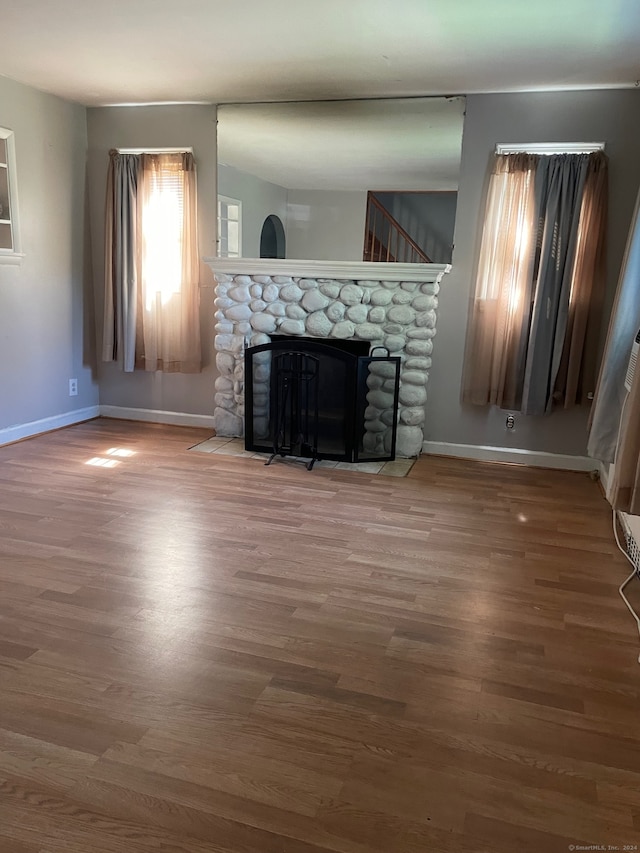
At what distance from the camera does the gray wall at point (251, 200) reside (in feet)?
14.2

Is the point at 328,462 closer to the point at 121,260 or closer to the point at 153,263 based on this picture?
the point at 153,263

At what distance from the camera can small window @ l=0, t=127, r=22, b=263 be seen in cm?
406

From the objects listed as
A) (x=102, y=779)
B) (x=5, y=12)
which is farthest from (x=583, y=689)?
(x=5, y=12)

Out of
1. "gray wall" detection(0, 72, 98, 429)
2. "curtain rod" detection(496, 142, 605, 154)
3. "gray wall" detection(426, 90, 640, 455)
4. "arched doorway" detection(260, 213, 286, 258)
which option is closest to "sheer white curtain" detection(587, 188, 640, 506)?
"gray wall" detection(426, 90, 640, 455)

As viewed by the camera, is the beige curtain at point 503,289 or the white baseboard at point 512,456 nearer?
the beige curtain at point 503,289

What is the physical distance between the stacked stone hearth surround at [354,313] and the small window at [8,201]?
4.33ft

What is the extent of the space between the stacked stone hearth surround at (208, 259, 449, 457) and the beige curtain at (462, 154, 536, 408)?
30 centimetres

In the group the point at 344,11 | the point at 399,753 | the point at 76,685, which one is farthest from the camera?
the point at 344,11

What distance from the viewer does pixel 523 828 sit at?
1.40 metres

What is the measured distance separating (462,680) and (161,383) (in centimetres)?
372

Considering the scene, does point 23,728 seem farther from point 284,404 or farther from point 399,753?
point 284,404

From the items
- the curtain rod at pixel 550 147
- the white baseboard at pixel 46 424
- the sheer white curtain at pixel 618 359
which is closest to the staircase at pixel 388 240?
the curtain rod at pixel 550 147

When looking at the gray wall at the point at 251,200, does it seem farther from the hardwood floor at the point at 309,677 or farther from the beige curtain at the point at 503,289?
the hardwood floor at the point at 309,677

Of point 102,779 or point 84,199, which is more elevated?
point 84,199
